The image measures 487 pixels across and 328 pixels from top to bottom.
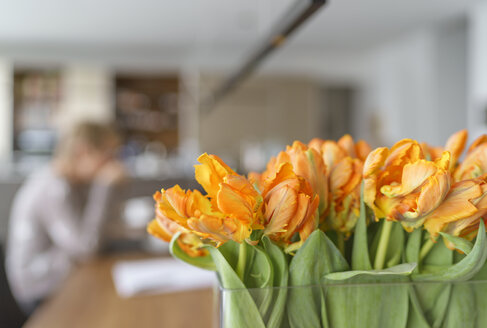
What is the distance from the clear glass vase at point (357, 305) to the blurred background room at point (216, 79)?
1955mm

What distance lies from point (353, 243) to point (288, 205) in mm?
110

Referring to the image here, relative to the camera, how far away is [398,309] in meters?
0.45

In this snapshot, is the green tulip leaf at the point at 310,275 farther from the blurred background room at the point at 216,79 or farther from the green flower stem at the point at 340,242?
the blurred background room at the point at 216,79

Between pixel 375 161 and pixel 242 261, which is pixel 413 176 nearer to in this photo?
pixel 375 161

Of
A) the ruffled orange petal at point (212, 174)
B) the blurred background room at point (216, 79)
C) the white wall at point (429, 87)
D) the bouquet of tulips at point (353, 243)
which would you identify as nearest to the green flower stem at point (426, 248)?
the bouquet of tulips at point (353, 243)

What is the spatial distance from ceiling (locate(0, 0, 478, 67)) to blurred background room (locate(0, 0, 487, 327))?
2 centimetres

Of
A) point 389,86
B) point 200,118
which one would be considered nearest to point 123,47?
point 200,118

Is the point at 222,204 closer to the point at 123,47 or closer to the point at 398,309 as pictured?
the point at 398,309

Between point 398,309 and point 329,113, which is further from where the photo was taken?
point 329,113

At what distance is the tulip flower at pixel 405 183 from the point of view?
42cm

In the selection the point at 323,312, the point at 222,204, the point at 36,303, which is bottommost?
the point at 36,303

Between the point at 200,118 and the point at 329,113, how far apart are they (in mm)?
3087

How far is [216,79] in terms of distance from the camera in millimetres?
7543

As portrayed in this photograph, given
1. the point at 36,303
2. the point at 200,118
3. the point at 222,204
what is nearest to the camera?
the point at 222,204
